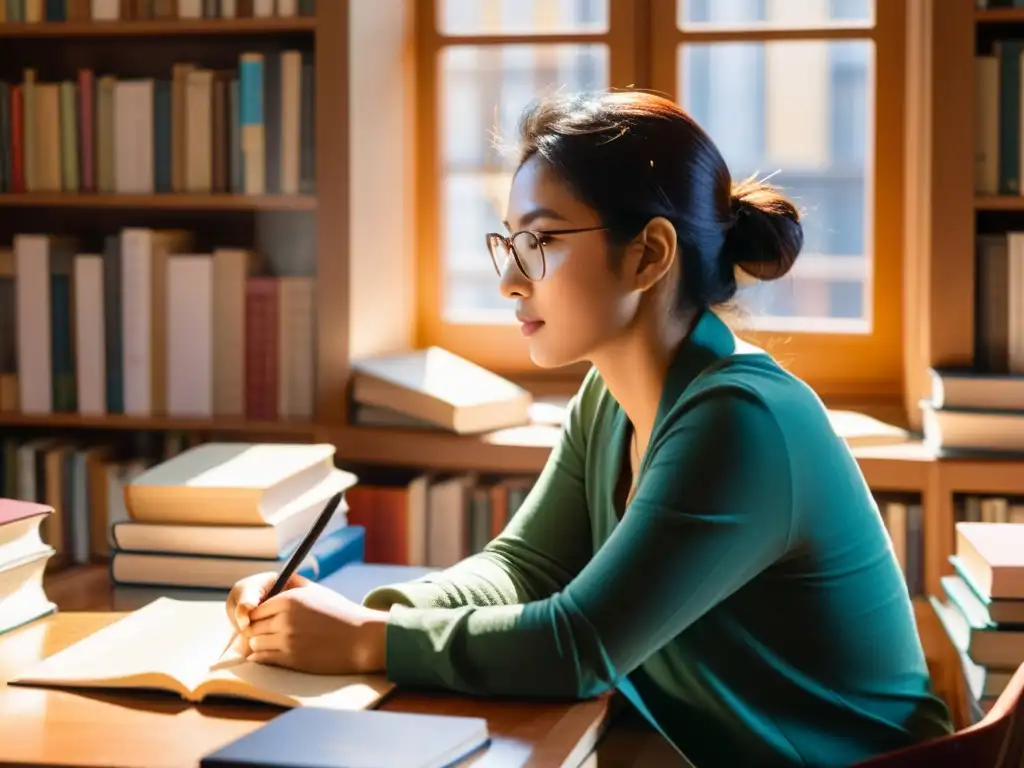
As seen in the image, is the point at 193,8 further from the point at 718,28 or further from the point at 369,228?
the point at 718,28

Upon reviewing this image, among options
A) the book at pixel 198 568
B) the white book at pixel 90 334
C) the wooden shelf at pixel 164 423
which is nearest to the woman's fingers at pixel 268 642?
the book at pixel 198 568

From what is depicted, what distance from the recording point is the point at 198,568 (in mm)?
1750

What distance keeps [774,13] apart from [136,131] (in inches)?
48.7

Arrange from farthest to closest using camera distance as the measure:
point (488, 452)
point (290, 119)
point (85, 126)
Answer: point (85, 126), point (290, 119), point (488, 452)

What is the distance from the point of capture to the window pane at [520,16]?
275 centimetres

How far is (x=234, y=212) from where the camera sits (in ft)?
9.51

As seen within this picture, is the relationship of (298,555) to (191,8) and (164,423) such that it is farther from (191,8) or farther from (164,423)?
(191,8)

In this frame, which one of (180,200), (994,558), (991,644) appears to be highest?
(180,200)

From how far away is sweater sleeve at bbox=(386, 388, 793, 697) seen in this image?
4.20ft

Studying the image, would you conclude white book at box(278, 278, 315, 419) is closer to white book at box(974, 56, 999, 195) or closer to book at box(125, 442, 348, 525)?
book at box(125, 442, 348, 525)

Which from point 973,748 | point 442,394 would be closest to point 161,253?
point 442,394

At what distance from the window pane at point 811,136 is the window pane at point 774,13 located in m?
0.04

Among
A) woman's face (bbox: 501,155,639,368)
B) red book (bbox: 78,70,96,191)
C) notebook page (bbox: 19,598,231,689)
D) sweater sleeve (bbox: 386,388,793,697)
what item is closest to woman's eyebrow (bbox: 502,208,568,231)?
woman's face (bbox: 501,155,639,368)

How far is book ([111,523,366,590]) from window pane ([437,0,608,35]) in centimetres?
135
